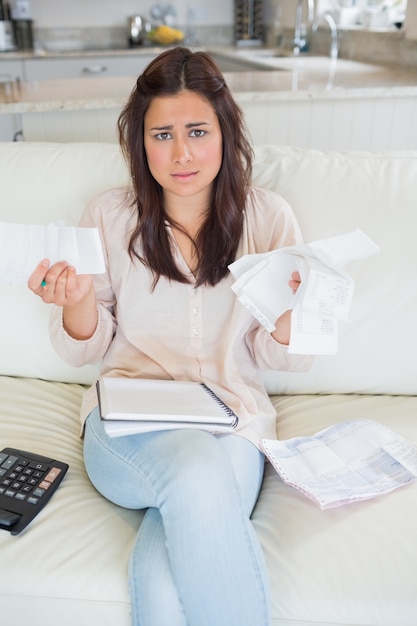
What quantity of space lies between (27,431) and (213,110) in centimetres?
74

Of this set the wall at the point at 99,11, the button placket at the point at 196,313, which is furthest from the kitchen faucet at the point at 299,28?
the button placket at the point at 196,313

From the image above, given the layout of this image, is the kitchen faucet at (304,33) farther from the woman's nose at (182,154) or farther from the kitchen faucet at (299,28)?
the woman's nose at (182,154)

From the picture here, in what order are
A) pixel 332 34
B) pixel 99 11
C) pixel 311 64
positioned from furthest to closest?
pixel 99 11 < pixel 332 34 < pixel 311 64

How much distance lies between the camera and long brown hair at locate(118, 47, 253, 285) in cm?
120

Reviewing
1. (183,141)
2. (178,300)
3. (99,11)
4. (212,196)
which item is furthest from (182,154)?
(99,11)

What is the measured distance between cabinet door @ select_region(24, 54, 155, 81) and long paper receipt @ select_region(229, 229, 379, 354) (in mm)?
3248

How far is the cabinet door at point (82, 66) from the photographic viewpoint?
3891 mm

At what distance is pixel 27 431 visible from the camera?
126 centimetres

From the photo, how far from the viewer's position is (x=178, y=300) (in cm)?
125

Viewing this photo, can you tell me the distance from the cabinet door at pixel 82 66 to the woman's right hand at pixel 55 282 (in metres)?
3.20

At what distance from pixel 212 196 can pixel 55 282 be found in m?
0.39

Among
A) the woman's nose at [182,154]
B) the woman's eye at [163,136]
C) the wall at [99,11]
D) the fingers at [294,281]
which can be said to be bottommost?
the fingers at [294,281]

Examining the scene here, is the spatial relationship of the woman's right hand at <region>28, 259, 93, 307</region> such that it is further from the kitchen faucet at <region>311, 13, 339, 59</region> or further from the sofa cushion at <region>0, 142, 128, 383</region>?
the kitchen faucet at <region>311, 13, 339, 59</region>

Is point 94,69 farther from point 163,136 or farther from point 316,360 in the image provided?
point 316,360
